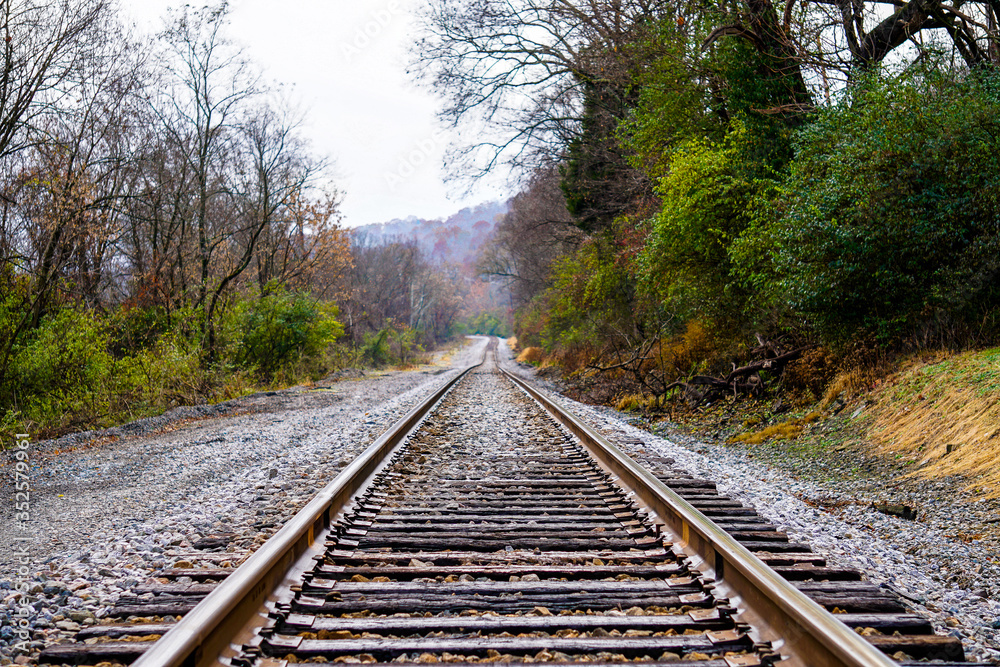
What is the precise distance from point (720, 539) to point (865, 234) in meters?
5.73

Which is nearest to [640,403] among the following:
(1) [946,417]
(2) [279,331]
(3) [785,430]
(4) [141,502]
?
(3) [785,430]

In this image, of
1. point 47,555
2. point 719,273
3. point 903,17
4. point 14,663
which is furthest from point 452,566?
point 903,17

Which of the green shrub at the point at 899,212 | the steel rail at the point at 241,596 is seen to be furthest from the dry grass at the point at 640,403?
the steel rail at the point at 241,596

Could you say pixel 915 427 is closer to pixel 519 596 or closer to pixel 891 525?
pixel 891 525

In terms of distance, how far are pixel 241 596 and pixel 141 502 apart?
3.19 m

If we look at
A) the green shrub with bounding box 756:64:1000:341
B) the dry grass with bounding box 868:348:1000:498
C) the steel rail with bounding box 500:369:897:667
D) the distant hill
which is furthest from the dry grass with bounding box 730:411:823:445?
the distant hill

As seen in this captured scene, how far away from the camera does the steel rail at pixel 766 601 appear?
6.30ft

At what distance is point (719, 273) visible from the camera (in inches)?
442

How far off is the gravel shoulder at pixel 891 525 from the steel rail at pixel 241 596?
288cm

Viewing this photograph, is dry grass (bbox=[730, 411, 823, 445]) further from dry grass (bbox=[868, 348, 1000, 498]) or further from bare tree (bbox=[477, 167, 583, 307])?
bare tree (bbox=[477, 167, 583, 307])

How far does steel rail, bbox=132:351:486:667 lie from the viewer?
6.29 ft

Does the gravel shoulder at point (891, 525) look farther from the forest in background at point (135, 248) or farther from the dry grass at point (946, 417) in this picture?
the forest in background at point (135, 248)

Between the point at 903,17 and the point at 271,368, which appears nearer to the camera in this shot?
the point at 903,17

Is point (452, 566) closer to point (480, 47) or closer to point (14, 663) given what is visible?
point (14, 663)
